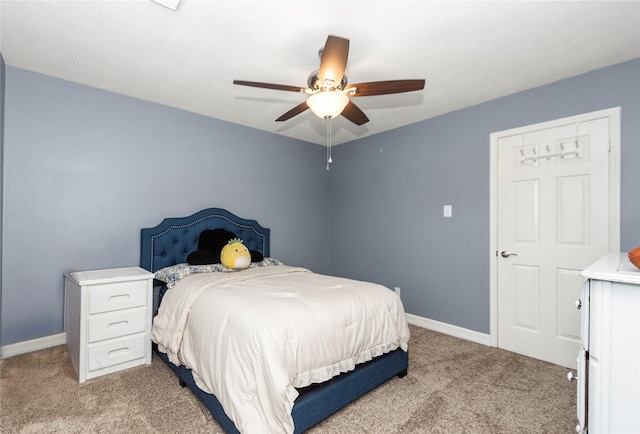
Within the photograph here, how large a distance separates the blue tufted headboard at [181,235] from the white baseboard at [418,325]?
89cm

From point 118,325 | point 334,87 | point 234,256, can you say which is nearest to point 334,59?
point 334,87

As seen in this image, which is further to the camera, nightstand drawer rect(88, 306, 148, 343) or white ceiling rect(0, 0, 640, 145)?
nightstand drawer rect(88, 306, 148, 343)

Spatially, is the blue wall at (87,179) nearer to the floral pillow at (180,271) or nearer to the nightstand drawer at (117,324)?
the floral pillow at (180,271)

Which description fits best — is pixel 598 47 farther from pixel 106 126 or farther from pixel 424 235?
pixel 106 126

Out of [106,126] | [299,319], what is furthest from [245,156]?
[299,319]

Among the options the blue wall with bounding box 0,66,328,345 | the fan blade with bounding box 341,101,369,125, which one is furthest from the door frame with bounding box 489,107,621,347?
the blue wall with bounding box 0,66,328,345

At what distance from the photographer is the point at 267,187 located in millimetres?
4082

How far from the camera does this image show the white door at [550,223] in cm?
242

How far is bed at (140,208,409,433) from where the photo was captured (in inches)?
62.4

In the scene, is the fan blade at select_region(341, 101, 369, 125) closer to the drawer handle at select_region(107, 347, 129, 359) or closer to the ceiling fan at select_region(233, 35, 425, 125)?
the ceiling fan at select_region(233, 35, 425, 125)

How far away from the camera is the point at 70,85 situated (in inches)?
107

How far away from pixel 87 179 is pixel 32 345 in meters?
1.45

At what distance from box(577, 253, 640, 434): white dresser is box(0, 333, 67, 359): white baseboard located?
12.0 ft

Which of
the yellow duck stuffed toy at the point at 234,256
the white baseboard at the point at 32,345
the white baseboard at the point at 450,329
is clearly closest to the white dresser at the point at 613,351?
the white baseboard at the point at 450,329
